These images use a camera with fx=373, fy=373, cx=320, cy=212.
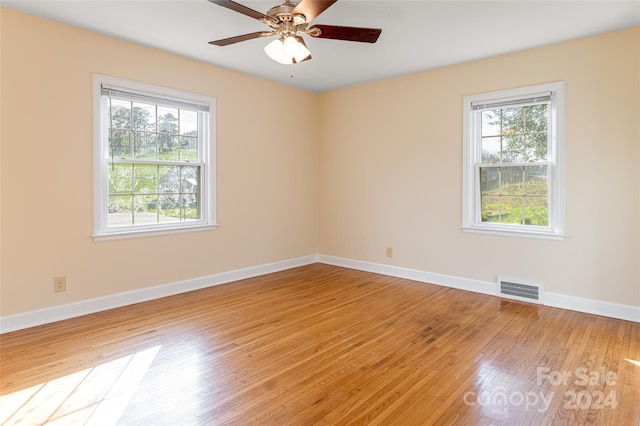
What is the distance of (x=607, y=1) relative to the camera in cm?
282

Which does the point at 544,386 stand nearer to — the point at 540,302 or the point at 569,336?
the point at 569,336

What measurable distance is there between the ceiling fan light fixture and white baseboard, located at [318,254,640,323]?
314cm

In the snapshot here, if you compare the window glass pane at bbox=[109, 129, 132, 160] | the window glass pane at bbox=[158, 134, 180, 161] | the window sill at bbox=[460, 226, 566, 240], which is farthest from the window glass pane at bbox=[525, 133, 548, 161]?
the window glass pane at bbox=[109, 129, 132, 160]

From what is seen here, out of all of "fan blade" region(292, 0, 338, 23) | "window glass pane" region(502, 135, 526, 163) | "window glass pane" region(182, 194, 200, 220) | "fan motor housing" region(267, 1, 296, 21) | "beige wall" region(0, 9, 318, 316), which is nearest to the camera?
"fan blade" region(292, 0, 338, 23)

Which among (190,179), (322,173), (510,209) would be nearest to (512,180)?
(510,209)

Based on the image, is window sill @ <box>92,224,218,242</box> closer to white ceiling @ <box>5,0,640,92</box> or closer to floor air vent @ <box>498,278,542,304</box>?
white ceiling @ <box>5,0,640,92</box>

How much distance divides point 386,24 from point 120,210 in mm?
3087

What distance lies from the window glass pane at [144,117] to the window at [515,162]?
3455 mm

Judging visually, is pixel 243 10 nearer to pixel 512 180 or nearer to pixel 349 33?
pixel 349 33

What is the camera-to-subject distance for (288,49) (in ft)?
8.27

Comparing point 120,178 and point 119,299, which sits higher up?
point 120,178

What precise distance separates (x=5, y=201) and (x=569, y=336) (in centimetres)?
466

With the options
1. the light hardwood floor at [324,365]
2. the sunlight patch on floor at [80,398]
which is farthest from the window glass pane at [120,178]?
the sunlight patch on floor at [80,398]

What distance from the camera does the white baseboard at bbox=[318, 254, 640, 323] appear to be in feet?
11.1
